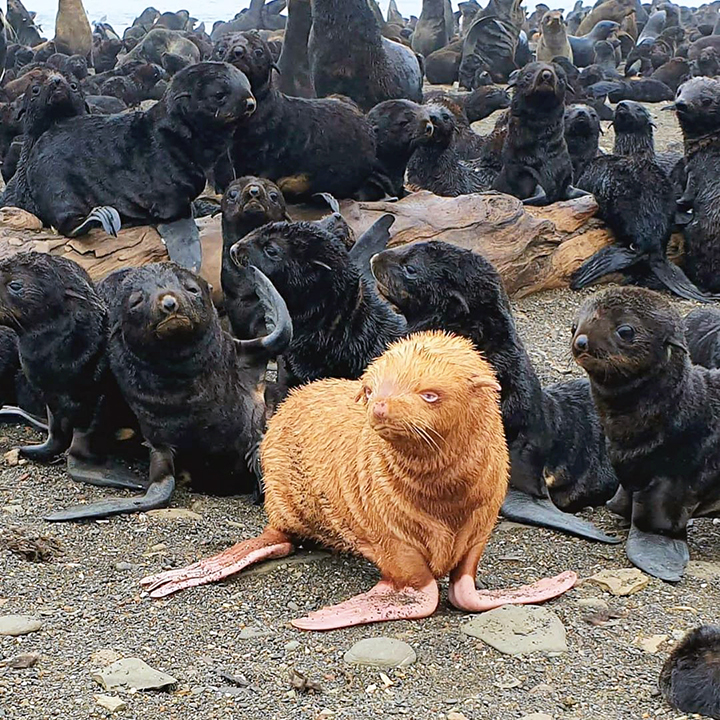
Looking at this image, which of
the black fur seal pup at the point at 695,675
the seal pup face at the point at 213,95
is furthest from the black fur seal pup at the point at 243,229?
the black fur seal pup at the point at 695,675

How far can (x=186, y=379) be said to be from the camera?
472cm

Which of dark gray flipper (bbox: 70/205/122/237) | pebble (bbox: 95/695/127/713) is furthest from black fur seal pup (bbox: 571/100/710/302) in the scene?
pebble (bbox: 95/695/127/713)

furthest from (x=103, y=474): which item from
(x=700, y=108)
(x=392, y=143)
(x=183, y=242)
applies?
(x=700, y=108)

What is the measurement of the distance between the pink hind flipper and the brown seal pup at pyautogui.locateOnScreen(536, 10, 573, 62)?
21.6 metres

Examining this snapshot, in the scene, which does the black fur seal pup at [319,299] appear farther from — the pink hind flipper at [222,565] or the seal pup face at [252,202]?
the pink hind flipper at [222,565]

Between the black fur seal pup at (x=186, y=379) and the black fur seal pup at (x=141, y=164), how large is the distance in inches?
86.9

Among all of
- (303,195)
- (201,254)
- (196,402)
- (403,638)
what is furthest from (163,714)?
(303,195)

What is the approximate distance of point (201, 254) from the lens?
703 centimetres

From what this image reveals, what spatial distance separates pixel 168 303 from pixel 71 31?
21.8 metres

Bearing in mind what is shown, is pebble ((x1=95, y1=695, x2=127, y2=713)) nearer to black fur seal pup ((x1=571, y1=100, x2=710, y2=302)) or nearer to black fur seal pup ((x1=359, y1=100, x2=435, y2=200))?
black fur seal pup ((x1=359, y1=100, x2=435, y2=200))

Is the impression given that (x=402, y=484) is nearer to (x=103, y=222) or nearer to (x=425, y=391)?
(x=425, y=391)

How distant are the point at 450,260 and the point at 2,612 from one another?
7.10ft

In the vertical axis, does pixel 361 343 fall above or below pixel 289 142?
below

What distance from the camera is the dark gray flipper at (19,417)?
18.1 ft
